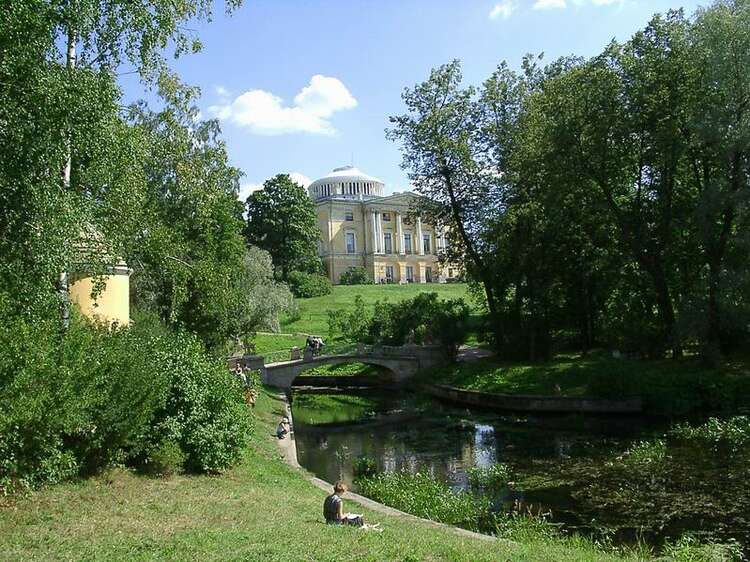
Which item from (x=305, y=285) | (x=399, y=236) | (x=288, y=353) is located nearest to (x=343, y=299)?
(x=305, y=285)

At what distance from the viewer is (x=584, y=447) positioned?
69.4 feet

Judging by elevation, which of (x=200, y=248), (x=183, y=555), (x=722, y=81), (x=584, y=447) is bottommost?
(x=584, y=447)

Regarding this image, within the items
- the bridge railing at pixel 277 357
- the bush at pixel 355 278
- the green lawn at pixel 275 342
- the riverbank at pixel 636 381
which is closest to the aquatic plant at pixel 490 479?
the riverbank at pixel 636 381

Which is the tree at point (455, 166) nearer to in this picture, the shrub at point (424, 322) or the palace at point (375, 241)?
the shrub at point (424, 322)

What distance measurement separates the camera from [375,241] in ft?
285

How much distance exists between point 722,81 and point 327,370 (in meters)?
28.1

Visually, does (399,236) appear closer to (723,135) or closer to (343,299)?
(343,299)

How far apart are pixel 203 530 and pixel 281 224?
2279 inches

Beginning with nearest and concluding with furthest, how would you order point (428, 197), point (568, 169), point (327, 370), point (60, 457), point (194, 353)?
point (60, 457) < point (194, 353) < point (568, 169) < point (428, 197) < point (327, 370)

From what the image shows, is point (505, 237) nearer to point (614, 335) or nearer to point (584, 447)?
point (614, 335)

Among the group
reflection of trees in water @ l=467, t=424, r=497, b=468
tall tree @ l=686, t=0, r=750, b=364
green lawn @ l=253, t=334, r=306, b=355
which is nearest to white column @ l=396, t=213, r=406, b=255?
green lawn @ l=253, t=334, r=306, b=355

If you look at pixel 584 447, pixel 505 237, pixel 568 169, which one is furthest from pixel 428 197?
pixel 584 447

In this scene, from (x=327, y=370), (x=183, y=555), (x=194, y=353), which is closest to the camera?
(x=183, y=555)

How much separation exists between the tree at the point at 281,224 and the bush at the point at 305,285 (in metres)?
0.96
